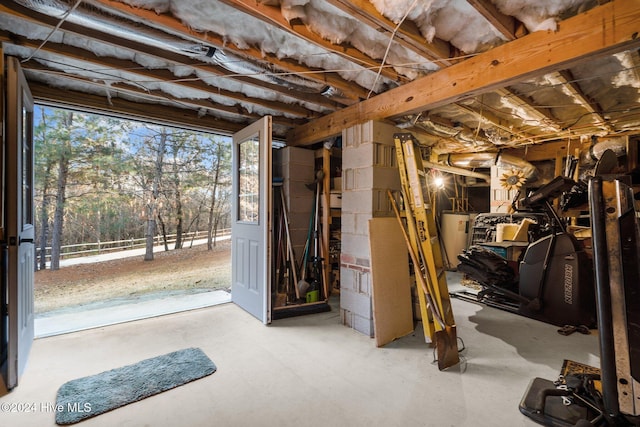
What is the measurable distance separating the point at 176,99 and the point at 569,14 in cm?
328

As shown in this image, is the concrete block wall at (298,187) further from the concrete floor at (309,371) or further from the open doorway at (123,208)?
the open doorway at (123,208)

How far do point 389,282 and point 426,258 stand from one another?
47 cm

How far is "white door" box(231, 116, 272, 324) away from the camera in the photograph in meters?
3.01

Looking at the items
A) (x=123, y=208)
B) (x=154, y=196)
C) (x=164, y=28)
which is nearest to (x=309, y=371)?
(x=164, y=28)

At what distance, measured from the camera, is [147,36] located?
186cm

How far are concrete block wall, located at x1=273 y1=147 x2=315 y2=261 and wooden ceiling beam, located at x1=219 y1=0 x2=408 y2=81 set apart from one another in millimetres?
1775

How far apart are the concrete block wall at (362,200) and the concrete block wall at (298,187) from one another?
3.32 feet

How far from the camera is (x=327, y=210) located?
3844mm

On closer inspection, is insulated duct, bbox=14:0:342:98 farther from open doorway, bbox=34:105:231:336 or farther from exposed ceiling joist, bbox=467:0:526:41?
open doorway, bbox=34:105:231:336

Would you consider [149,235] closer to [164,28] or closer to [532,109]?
[164,28]

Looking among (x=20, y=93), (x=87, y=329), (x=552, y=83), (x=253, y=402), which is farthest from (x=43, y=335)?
(x=552, y=83)

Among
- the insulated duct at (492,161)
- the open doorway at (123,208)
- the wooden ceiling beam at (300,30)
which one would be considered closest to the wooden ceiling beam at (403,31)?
the wooden ceiling beam at (300,30)

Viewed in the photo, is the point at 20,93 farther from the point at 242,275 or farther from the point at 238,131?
the point at 242,275

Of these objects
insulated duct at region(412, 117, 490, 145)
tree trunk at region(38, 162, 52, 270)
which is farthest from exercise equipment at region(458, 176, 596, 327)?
tree trunk at region(38, 162, 52, 270)
